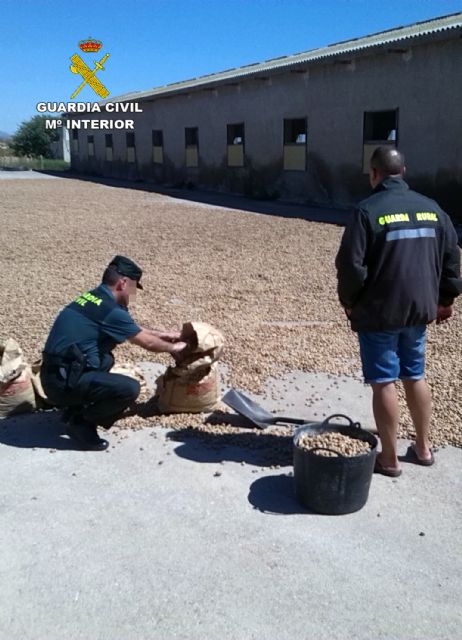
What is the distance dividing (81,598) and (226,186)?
23.9 m

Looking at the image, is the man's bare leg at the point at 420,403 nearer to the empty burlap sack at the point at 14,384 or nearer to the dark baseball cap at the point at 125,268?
the dark baseball cap at the point at 125,268

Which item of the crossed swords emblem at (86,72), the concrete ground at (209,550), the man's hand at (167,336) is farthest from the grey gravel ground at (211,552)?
the crossed swords emblem at (86,72)

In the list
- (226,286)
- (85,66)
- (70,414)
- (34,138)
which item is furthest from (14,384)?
(34,138)

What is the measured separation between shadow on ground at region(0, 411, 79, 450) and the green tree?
62846mm

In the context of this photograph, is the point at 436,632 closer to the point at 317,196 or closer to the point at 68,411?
the point at 68,411

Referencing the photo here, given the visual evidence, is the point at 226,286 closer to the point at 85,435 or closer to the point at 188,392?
the point at 188,392

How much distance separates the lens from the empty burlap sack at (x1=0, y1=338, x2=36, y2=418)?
4.80 metres

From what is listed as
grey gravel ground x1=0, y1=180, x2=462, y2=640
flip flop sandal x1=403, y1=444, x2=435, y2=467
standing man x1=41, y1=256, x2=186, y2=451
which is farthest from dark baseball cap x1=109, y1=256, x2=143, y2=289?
flip flop sandal x1=403, y1=444, x2=435, y2=467

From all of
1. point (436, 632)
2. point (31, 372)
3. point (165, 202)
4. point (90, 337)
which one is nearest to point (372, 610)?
point (436, 632)

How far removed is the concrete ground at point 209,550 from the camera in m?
2.78

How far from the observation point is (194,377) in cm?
479

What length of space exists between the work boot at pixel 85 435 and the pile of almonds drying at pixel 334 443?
1406 mm

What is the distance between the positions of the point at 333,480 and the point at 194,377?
1.57 meters

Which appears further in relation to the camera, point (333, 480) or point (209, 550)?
point (333, 480)
